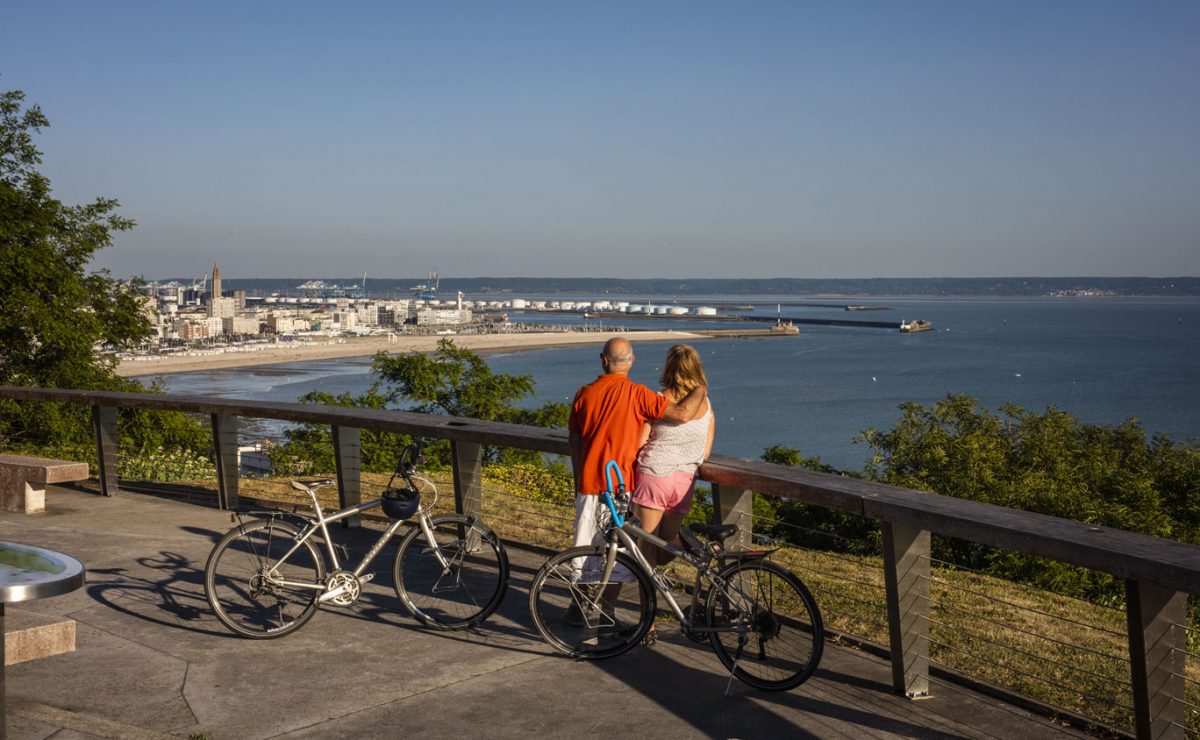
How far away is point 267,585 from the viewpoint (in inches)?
231

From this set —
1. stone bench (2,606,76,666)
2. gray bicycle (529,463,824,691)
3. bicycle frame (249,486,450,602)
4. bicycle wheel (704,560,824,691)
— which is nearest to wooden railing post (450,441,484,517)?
bicycle frame (249,486,450,602)

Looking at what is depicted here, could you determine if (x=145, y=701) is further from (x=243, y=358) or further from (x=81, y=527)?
(x=243, y=358)

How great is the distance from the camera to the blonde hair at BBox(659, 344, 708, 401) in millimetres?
5797

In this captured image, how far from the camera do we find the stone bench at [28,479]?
30.3ft

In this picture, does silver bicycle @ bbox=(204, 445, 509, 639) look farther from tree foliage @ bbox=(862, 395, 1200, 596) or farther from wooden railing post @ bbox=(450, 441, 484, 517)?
tree foliage @ bbox=(862, 395, 1200, 596)

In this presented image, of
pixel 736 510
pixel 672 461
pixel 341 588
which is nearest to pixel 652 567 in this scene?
pixel 672 461

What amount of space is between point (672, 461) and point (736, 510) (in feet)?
1.64

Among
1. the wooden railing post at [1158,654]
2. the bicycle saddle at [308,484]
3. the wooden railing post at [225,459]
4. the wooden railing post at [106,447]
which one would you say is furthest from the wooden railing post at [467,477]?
the wooden railing post at [1158,654]

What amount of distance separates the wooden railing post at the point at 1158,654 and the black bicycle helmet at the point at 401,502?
352cm

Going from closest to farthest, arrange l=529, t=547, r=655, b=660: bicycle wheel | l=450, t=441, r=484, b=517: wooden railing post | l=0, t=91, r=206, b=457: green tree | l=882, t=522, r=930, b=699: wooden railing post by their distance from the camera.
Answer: l=882, t=522, r=930, b=699: wooden railing post < l=529, t=547, r=655, b=660: bicycle wheel < l=450, t=441, r=484, b=517: wooden railing post < l=0, t=91, r=206, b=457: green tree

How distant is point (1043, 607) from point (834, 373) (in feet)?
403

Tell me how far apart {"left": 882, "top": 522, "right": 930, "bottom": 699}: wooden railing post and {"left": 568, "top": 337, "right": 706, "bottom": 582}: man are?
128cm

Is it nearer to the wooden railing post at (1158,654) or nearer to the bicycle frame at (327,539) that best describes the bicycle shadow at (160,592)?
the bicycle frame at (327,539)

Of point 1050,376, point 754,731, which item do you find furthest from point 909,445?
point 1050,376
